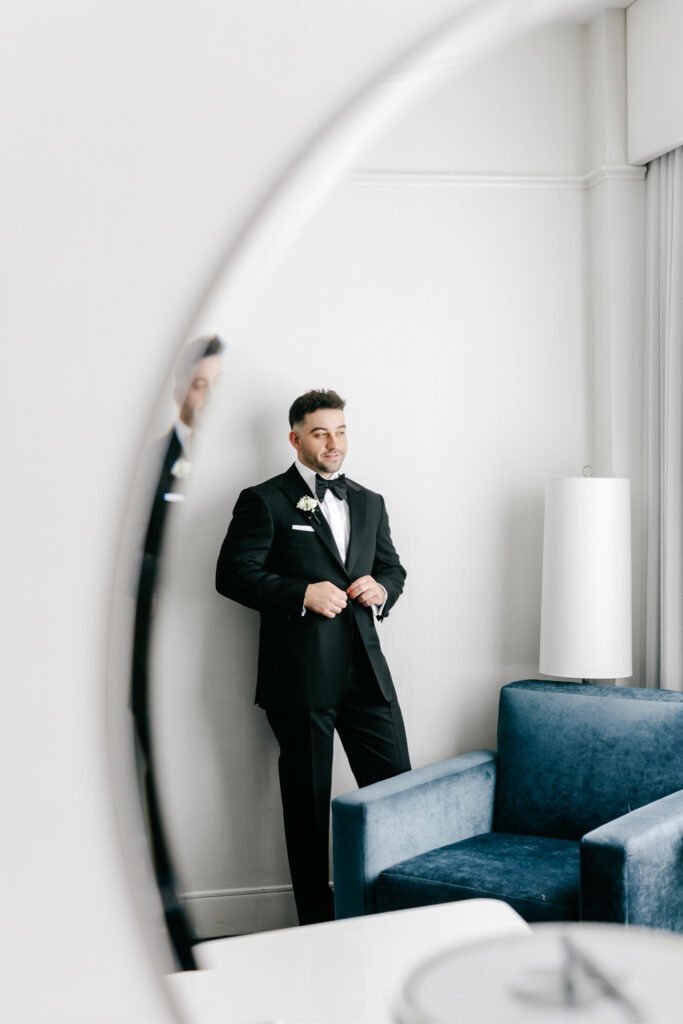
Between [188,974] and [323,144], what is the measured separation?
0.34m

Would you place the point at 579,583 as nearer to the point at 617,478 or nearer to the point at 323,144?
Answer: the point at 617,478

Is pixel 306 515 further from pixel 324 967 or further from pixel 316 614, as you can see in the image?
pixel 324 967

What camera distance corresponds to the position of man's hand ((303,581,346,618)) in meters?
0.34

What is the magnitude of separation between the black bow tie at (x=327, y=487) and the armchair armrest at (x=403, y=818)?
5.0 inches

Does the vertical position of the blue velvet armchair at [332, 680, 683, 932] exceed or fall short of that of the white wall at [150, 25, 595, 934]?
it falls short

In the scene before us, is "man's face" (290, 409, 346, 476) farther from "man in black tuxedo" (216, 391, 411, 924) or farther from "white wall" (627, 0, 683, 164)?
"white wall" (627, 0, 683, 164)

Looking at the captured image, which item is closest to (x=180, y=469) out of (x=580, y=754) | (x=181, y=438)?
(x=181, y=438)

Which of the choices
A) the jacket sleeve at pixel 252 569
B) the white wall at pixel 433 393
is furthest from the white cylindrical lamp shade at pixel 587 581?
the jacket sleeve at pixel 252 569

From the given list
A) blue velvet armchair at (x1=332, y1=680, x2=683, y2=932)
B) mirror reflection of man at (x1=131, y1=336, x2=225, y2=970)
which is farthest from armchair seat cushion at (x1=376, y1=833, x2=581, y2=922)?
mirror reflection of man at (x1=131, y1=336, x2=225, y2=970)

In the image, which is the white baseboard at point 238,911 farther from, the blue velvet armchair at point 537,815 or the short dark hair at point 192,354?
the short dark hair at point 192,354

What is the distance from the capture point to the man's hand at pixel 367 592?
0.35 m

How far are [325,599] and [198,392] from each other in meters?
0.10

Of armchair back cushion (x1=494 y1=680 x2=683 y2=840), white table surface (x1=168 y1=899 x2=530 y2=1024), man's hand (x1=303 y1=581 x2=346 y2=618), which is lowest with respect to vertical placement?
white table surface (x1=168 y1=899 x2=530 y2=1024)

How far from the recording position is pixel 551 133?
0.35 m
